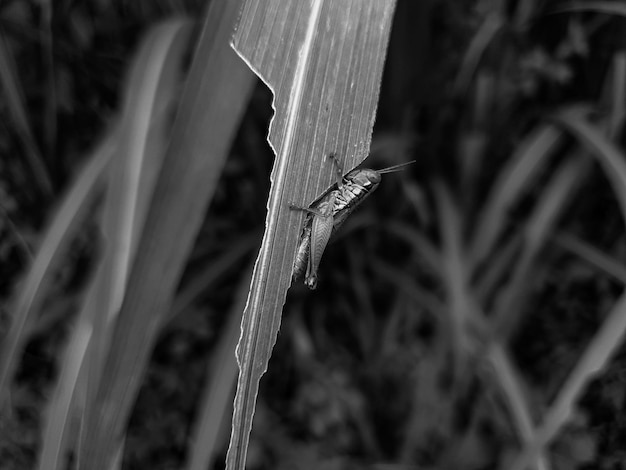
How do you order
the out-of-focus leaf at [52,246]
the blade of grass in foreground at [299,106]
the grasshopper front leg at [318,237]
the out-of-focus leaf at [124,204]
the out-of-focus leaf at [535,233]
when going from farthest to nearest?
the out-of-focus leaf at [535,233], the out-of-focus leaf at [52,246], the out-of-focus leaf at [124,204], the grasshopper front leg at [318,237], the blade of grass in foreground at [299,106]

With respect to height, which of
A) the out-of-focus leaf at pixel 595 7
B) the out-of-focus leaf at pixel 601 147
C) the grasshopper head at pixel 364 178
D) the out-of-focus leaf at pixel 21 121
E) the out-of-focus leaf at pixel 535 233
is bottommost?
the out-of-focus leaf at pixel 535 233

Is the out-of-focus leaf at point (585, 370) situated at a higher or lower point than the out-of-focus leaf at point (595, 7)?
lower

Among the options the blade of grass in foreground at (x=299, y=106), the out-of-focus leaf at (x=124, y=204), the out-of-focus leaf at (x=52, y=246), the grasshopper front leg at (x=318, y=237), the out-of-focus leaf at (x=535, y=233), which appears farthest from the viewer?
the out-of-focus leaf at (x=535, y=233)

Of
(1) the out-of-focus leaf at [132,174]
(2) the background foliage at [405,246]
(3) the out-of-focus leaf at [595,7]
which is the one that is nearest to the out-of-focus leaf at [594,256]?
(2) the background foliage at [405,246]

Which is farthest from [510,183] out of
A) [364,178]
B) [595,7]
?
[364,178]

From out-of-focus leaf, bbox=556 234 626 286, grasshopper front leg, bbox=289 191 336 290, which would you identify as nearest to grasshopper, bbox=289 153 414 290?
grasshopper front leg, bbox=289 191 336 290

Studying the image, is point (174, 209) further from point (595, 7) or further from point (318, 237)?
point (595, 7)

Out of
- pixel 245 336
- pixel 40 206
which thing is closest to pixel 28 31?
pixel 40 206

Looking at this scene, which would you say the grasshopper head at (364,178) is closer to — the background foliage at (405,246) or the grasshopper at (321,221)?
the grasshopper at (321,221)
